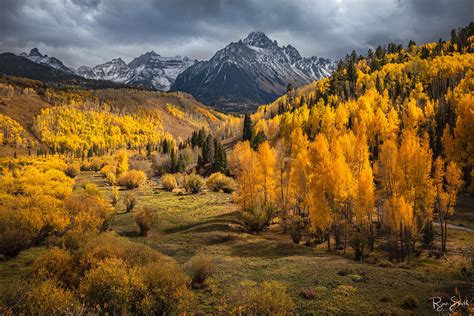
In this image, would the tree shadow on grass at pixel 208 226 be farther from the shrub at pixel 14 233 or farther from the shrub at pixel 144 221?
the shrub at pixel 14 233

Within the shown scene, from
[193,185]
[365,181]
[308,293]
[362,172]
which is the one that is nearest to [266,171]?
[362,172]

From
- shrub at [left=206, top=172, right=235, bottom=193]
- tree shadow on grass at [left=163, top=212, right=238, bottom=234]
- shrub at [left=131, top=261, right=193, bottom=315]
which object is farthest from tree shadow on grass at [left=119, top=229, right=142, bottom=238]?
shrub at [left=206, top=172, right=235, bottom=193]

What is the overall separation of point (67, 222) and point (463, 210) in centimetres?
6624

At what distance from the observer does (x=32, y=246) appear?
32.3 metres

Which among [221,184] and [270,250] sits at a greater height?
[221,184]

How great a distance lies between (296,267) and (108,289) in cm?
1742

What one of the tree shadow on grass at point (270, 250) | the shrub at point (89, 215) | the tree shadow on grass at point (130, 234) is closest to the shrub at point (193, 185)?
the shrub at point (89, 215)

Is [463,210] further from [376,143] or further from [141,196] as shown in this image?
[141,196]

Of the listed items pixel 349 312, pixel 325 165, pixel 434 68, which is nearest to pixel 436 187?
pixel 325 165

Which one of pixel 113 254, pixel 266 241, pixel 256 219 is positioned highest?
pixel 113 254

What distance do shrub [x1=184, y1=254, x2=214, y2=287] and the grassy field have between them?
102 cm

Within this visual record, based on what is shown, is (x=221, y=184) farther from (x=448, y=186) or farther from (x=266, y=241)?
(x=448, y=186)

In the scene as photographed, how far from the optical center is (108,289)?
680 inches

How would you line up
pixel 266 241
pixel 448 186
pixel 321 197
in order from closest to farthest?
1. pixel 321 197
2. pixel 448 186
3. pixel 266 241
